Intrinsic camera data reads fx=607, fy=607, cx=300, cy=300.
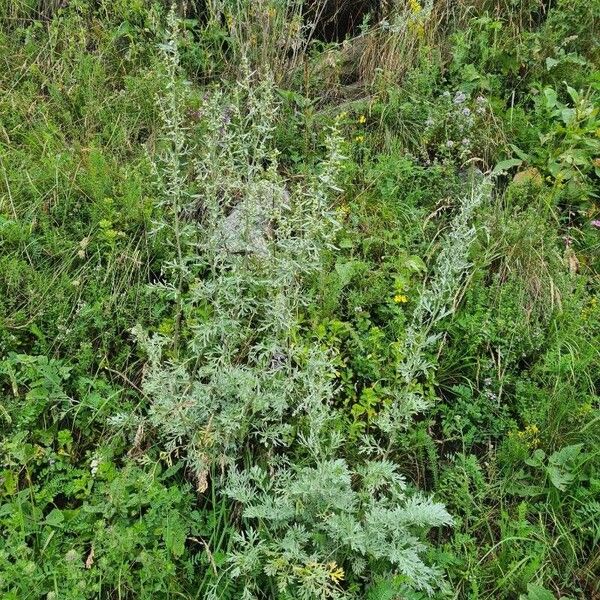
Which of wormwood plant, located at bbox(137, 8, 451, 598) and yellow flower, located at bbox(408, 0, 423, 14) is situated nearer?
wormwood plant, located at bbox(137, 8, 451, 598)

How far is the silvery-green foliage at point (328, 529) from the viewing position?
6.55 feet

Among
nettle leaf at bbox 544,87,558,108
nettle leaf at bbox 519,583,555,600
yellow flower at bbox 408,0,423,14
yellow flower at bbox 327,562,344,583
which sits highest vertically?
yellow flower at bbox 408,0,423,14

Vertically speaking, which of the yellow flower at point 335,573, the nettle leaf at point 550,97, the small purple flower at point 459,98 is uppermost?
the small purple flower at point 459,98

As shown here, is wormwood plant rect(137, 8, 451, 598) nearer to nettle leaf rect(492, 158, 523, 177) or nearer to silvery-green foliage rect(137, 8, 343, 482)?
silvery-green foliage rect(137, 8, 343, 482)

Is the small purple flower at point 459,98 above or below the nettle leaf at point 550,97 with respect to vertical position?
above

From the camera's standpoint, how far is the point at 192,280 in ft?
9.36

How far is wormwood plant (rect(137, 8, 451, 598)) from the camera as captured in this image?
2045 mm

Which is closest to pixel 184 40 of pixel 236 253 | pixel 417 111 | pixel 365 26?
pixel 365 26

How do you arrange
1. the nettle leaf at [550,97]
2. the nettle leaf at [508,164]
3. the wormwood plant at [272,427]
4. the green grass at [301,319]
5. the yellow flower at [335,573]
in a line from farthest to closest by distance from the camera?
the nettle leaf at [550,97] < the nettle leaf at [508,164] < the green grass at [301,319] < the wormwood plant at [272,427] < the yellow flower at [335,573]

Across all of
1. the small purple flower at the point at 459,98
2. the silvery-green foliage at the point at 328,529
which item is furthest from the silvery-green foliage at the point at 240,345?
the small purple flower at the point at 459,98

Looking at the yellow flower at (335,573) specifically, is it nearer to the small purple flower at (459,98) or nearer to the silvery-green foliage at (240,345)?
the silvery-green foliage at (240,345)

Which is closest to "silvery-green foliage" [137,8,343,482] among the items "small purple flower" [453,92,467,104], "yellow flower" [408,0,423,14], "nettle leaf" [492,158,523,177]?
"nettle leaf" [492,158,523,177]

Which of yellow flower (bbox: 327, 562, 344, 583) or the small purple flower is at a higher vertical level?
the small purple flower

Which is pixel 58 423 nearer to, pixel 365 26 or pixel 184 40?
pixel 184 40
